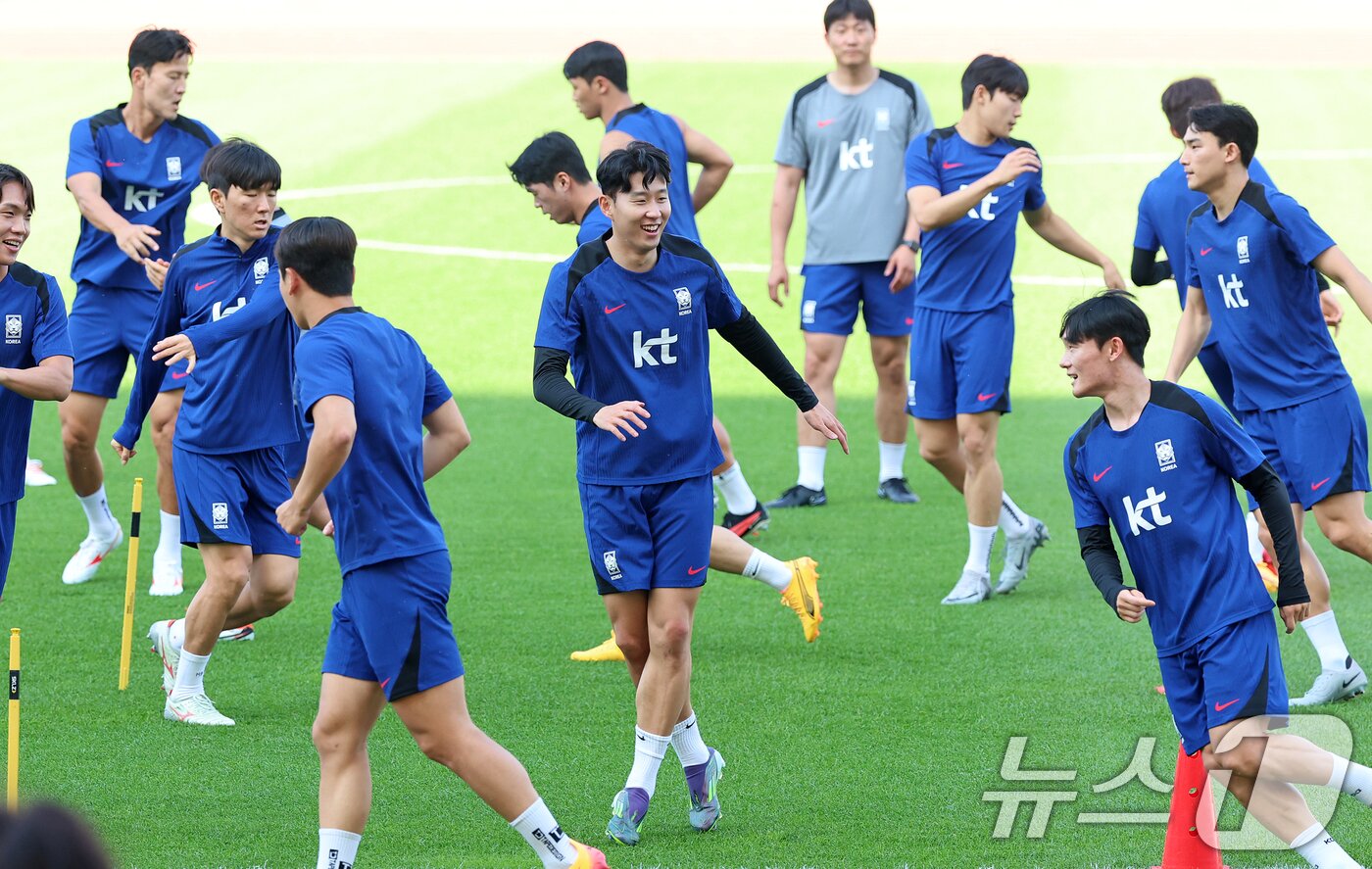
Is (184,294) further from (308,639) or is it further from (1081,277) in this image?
(1081,277)

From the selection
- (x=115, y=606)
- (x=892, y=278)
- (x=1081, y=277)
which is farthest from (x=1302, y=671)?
(x=1081, y=277)

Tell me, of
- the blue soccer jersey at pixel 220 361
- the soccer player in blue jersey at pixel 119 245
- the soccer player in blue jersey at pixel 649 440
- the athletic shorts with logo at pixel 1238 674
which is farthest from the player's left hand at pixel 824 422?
the soccer player in blue jersey at pixel 119 245

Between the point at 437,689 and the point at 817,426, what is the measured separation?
1.67m

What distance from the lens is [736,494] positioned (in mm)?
9688

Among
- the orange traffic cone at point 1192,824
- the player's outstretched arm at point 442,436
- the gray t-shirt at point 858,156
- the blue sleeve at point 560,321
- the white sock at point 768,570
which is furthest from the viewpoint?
the gray t-shirt at point 858,156

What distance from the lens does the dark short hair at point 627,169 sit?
5.56 m

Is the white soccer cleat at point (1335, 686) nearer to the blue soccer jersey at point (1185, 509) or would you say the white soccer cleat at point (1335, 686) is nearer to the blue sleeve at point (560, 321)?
the blue soccer jersey at point (1185, 509)

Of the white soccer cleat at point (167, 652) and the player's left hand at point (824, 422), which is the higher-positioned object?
the player's left hand at point (824, 422)

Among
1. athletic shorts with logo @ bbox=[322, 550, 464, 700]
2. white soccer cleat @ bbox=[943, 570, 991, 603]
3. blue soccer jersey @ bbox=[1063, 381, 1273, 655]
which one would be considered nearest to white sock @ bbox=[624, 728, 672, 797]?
athletic shorts with logo @ bbox=[322, 550, 464, 700]

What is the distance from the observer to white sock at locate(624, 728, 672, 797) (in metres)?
5.70

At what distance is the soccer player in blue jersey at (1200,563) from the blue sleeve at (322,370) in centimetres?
204

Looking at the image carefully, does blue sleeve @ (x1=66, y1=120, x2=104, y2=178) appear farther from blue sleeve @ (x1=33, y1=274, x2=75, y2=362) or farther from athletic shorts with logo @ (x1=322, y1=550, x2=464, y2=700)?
athletic shorts with logo @ (x1=322, y1=550, x2=464, y2=700)

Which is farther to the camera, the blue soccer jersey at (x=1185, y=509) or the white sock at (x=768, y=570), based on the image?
the white sock at (x=768, y=570)

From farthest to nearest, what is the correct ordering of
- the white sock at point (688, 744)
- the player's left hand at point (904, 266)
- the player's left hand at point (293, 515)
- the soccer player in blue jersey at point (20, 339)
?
1. the player's left hand at point (904, 266)
2. the soccer player in blue jersey at point (20, 339)
3. the white sock at point (688, 744)
4. the player's left hand at point (293, 515)
